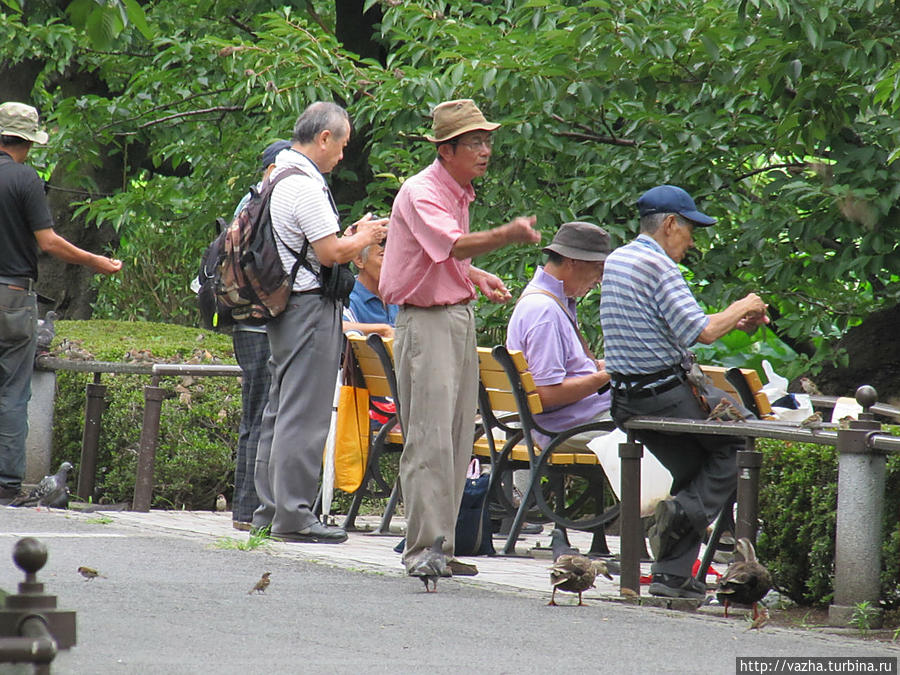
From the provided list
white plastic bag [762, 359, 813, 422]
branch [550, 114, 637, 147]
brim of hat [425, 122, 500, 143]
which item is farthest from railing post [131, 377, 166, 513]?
white plastic bag [762, 359, 813, 422]

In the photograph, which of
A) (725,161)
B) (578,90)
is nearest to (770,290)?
(725,161)

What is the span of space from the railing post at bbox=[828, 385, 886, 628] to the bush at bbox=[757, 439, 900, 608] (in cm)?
30

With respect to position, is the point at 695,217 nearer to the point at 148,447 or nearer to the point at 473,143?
the point at 473,143

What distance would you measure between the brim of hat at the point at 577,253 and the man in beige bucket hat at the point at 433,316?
1.47m

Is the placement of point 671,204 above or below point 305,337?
above

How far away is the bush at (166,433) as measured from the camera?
1051cm

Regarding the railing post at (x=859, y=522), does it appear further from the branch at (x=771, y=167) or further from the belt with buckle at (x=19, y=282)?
the belt with buckle at (x=19, y=282)

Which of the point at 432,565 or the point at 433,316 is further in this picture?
the point at 433,316

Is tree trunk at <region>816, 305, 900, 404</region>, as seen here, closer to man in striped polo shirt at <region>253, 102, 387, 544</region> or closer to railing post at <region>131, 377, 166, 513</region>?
man in striped polo shirt at <region>253, 102, 387, 544</region>

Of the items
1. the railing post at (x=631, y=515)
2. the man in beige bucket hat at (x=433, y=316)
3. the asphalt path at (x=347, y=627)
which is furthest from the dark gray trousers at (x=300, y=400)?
the railing post at (x=631, y=515)

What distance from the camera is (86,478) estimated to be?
1041 cm

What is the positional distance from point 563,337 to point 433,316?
1.61m

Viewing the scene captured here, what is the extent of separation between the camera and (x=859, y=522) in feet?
19.5

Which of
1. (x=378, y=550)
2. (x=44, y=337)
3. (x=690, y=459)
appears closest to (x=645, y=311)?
(x=690, y=459)
